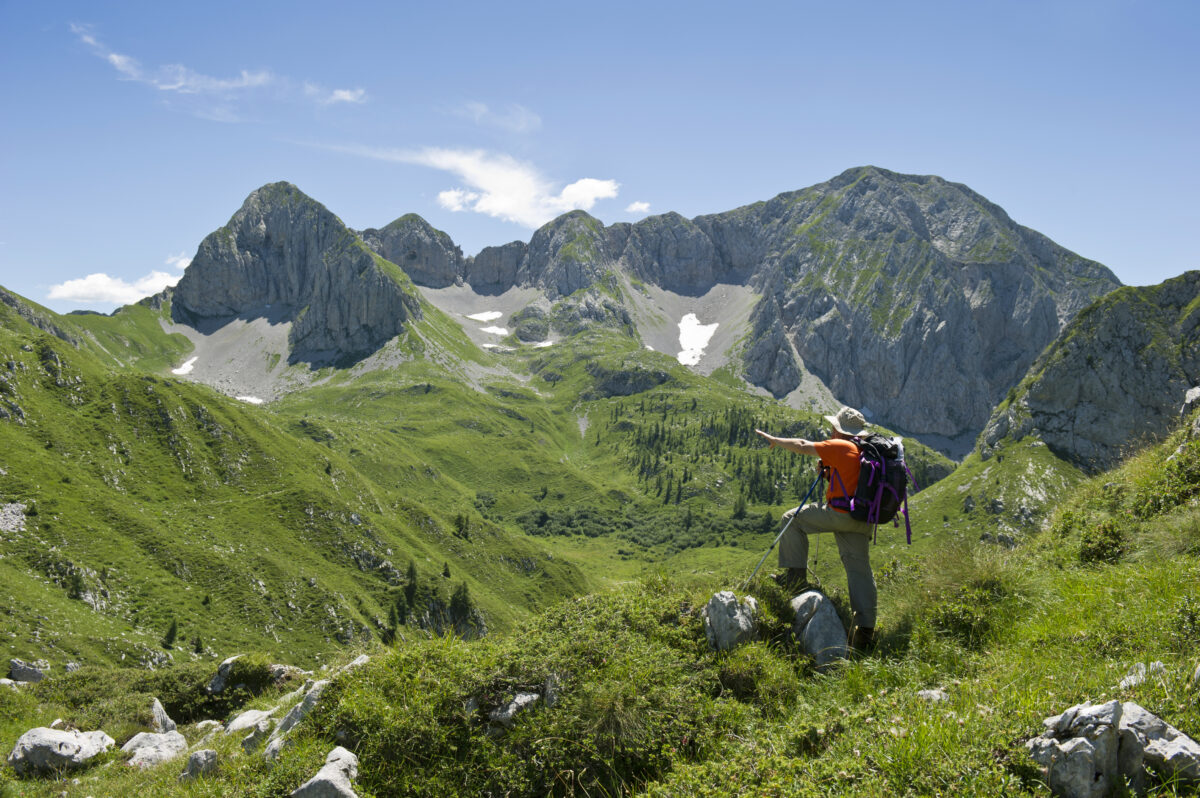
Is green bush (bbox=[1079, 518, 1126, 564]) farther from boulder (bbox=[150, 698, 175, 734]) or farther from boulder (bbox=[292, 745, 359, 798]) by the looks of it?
boulder (bbox=[150, 698, 175, 734])

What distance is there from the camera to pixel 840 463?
442 inches

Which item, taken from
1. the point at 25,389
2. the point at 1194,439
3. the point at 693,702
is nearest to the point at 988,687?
the point at 693,702

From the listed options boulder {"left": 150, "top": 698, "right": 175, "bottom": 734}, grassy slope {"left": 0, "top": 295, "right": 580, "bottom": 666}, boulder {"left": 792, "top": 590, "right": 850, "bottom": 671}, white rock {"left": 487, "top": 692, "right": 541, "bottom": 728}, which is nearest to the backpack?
boulder {"left": 792, "top": 590, "right": 850, "bottom": 671}

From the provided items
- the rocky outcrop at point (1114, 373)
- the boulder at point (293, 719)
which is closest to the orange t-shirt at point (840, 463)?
the boulder at point (293, 719)

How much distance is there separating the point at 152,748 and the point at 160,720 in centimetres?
391

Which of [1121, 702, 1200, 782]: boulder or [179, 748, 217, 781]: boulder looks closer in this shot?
[1121, 702, 1200, 782]: boulder

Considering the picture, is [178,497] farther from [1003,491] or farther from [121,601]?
[1003,491]

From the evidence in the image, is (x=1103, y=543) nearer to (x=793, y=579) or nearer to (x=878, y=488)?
(x=878, y=488)

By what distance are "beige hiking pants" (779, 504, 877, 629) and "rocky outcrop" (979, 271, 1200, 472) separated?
8077 inches

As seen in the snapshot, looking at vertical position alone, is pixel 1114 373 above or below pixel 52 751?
above

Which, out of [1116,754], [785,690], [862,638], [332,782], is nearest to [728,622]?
[785,690]

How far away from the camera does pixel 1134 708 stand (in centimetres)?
580

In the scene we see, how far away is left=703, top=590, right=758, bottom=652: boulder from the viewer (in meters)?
10.7

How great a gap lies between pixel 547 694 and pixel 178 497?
108943 mm
